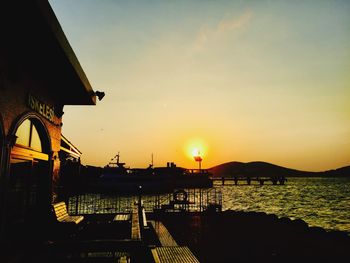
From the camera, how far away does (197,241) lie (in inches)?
369

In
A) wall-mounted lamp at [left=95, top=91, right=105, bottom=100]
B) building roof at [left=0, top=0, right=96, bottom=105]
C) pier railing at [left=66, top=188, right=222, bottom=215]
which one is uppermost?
wall-mounted lamp at [left=95, top=91, right=105, bottom=100]

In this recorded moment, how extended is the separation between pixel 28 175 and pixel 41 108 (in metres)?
1.48

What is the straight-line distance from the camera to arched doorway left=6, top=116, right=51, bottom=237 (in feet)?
16.7

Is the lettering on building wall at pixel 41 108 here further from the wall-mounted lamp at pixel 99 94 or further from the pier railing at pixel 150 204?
the pier railing at pixel 150 204

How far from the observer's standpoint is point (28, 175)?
5.90 metres

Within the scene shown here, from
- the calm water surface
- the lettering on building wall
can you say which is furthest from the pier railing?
the calm water surface

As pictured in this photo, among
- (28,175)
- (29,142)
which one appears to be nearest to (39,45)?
(29,142)

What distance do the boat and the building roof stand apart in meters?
60.2

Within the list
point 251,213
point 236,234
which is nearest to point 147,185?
point 251,213

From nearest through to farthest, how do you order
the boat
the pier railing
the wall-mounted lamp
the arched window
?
1. the arched window
2. the wall-mounted lamp
3. the pier railing
4. the boat

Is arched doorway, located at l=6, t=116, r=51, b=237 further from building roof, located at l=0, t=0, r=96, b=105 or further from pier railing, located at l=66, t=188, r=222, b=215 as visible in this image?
pier railing, located at l=66, t=188, r=222, b=215

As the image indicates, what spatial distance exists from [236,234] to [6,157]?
8676 millimetres

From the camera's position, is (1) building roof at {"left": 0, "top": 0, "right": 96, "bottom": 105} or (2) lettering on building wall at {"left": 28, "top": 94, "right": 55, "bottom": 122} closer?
(1) building roof at {"left": 0, "top": 0, "right": 96, "bottom": 105}

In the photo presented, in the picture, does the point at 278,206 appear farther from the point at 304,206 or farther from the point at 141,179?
the point at 141,179
